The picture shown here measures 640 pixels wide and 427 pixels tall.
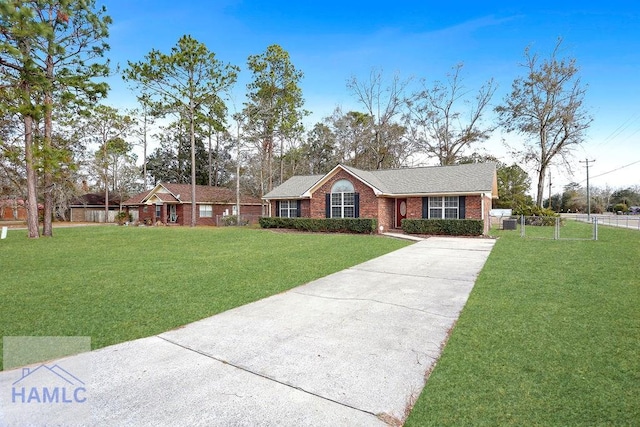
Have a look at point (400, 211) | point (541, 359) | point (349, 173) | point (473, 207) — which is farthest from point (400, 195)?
point (541, 359)

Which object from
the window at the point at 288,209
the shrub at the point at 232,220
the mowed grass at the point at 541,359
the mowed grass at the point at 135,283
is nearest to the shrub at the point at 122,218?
the shrub at the point at 232,220

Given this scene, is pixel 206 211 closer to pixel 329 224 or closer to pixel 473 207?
pixel 329 224

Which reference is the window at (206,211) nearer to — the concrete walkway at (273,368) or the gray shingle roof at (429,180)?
the gray shingle roof at (429,180)

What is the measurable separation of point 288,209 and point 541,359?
21.1 m

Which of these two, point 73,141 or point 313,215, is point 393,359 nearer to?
point 313,215

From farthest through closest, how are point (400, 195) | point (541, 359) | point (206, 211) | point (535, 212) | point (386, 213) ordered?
point (206, 211), point (535, 212), point (386, 213), point (400, 195), point (541, 359)

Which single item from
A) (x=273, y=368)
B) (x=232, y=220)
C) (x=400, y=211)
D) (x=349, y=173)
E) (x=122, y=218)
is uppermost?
(x=349, y=173)

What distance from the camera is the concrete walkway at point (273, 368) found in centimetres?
258

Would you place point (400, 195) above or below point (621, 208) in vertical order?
above

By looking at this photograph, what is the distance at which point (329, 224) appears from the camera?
20.7 meters

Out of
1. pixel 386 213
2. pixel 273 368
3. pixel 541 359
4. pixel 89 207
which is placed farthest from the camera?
pixel 89 207

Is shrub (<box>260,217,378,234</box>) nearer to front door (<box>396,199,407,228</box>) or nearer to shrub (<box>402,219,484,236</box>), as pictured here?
shrub (<box>402,219,484,236</box>)

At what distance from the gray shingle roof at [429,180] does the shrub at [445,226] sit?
1.80 meters

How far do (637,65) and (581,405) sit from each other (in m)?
22.7
